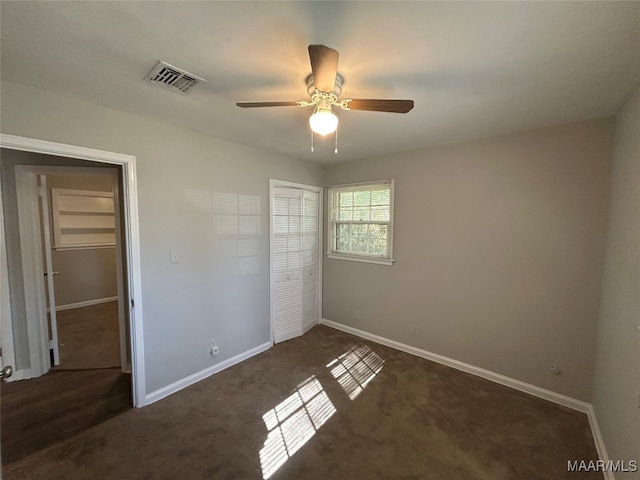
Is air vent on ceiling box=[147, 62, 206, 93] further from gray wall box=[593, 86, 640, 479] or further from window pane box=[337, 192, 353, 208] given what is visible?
gray wall box=[593, 86, 640, 479]

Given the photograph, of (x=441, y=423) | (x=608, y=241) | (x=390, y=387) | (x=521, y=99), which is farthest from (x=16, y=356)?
(x=608, y=241)

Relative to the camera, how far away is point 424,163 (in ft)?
10.0

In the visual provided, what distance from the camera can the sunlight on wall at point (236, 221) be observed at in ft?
8.77

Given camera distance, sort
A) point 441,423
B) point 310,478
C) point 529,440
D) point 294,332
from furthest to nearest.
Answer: point 294,332
point 441,423
point 529,440
point 310,478

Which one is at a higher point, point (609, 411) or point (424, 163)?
point (424, 163)

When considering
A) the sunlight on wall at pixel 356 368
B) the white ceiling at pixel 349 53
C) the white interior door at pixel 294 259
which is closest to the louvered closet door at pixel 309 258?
the white interior door at pixel 294 259

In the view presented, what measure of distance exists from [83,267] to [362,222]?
5528 millimetres

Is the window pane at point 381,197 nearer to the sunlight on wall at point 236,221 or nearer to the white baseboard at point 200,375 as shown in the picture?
the sunlight on wall at point 236,221

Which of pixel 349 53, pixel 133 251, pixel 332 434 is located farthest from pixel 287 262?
pixel 349 53

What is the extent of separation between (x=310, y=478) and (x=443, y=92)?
8.83 ft

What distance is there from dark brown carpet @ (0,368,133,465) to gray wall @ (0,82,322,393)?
47cm

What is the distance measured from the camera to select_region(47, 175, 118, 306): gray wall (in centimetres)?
476

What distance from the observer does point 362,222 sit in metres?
3.67

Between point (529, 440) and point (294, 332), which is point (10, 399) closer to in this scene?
point (294, 332)
